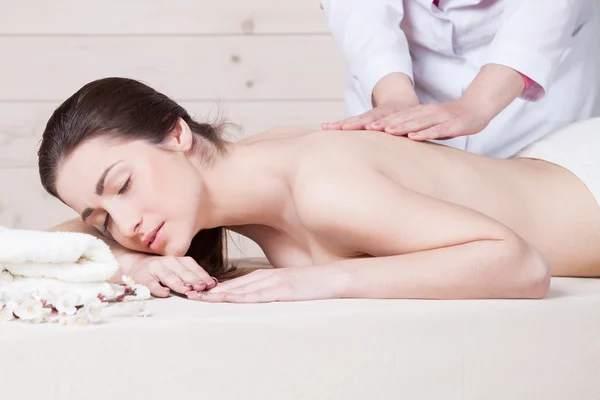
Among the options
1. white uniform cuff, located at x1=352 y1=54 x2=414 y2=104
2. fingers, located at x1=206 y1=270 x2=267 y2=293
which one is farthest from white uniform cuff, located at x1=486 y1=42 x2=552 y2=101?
fingers, located at x1=206 y1=270 x2=267 y2=293

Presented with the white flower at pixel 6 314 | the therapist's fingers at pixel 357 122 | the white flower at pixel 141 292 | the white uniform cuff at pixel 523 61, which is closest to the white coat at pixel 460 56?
the white uniform cuff at pixel 523 61

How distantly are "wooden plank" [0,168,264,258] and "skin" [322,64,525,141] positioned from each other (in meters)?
Result: 1.33

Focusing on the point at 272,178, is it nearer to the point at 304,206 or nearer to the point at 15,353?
the point at 304,206

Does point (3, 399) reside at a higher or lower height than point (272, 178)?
lower

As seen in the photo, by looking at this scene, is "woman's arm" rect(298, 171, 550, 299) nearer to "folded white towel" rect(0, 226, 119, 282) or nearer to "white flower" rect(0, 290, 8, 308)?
"folded white towel" rect(0, 226, 119, 282)

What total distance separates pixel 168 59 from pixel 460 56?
4.02 ft

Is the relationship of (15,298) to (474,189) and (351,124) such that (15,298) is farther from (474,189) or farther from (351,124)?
(474,189)

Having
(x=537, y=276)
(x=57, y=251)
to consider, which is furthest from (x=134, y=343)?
(x=537, y=276)

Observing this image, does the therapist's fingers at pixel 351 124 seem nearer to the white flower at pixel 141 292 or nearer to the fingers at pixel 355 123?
the fingers at pixel 355 123

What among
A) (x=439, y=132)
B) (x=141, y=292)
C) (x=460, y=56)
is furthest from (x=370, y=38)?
(x=141, y=292)

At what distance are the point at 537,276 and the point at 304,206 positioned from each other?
0.39 meters

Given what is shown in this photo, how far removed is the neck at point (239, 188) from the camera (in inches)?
60.7

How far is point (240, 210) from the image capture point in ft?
5.15

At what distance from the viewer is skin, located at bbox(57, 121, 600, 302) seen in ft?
4.28
